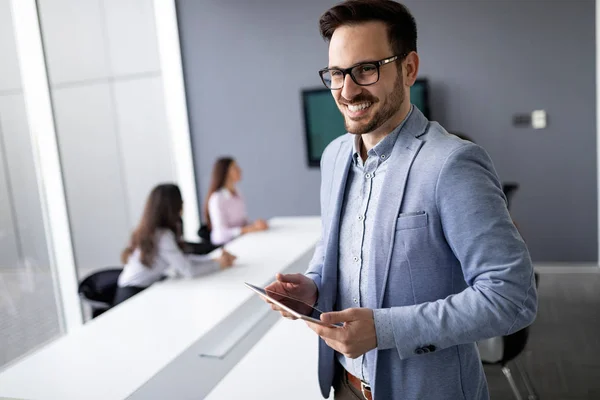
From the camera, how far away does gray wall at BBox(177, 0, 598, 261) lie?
5066 mm

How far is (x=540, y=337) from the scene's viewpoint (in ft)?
12.2

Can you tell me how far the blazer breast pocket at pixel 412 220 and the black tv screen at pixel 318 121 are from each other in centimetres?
472

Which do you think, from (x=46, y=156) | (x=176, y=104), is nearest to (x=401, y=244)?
(x=46, y=156)

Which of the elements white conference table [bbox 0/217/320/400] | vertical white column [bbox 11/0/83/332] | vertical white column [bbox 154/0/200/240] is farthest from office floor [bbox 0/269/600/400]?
vertical white column [bbox 154/0/200/240]

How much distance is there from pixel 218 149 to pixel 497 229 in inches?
222

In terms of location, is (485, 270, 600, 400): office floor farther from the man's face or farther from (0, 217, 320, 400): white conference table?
the man's face

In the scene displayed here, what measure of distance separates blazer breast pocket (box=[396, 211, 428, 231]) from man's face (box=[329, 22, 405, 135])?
21cm

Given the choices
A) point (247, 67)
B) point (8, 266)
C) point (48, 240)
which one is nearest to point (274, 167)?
point (247, 67)

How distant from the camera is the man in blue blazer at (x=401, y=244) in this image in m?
1.03

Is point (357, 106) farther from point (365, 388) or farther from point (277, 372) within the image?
point (277, 372)

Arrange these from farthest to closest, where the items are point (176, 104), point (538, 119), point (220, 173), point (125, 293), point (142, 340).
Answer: point (176, 104), point (538, 119), point (220, 173), point (125, 293), point (142, 340)

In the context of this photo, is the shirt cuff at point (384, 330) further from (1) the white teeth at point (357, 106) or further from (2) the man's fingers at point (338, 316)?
(1) the white teeth at point (357, 106)

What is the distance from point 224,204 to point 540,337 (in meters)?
2.61

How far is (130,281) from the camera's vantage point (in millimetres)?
3125
